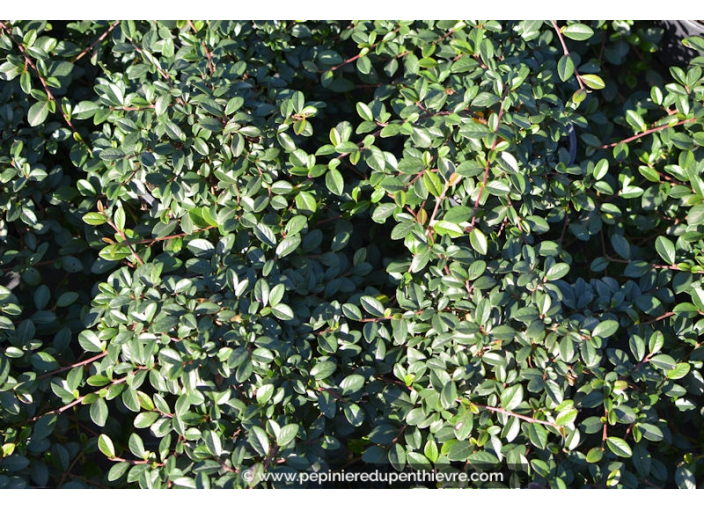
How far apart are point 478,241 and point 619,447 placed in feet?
1.79

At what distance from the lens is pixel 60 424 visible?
1609mm

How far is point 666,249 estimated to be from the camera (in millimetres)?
1631

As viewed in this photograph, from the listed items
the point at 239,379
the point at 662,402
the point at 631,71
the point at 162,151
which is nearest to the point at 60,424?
the point at 239,379

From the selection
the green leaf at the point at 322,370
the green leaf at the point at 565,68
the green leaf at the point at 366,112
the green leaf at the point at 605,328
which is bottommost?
the green leaf at the point at 322,370

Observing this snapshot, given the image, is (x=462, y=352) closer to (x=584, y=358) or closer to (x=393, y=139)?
(x=584, y=358)

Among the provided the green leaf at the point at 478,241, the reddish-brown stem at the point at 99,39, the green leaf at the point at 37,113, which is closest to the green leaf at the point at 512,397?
the green leaf at the point at 478,241

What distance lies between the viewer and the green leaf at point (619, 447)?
1.43 meters

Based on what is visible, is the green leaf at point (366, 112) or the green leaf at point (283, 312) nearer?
the green leaf at point (283, 312)

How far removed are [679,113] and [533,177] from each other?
47 cm

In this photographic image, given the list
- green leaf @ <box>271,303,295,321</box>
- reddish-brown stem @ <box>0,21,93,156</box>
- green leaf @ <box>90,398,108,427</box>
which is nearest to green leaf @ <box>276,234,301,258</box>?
green leaf @ <box>271,303,295,321</box>

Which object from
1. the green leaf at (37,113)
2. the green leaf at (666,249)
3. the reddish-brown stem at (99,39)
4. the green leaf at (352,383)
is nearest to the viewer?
the green leaf at (352,383)

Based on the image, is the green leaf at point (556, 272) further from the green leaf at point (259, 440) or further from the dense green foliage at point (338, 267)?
the green leaf at point (259, 440)

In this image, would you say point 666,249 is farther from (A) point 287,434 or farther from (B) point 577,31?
(A) point 287,434

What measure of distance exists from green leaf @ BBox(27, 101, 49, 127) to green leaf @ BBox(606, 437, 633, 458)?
1.62 meters
